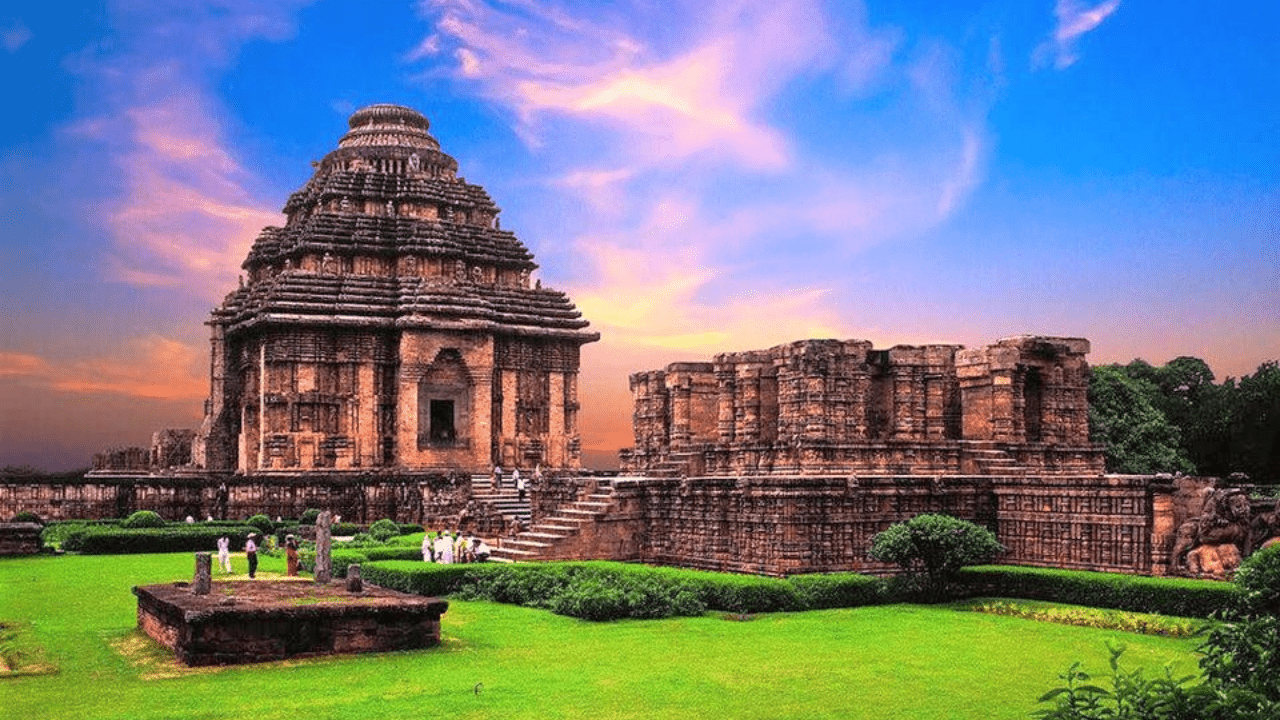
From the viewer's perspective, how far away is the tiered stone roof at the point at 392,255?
4325cm

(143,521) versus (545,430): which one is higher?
(545,430)

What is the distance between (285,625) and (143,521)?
67.6 feet

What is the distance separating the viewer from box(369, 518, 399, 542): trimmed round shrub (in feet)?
106

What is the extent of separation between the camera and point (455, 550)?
24844mm

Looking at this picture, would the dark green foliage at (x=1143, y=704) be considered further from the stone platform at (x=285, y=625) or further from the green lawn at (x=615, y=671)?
the stone platform at (x=285, y=625)

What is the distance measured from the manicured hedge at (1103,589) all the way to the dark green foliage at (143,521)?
2158 centimetres

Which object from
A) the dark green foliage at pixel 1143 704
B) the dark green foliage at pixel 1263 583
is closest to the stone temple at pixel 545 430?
the dark green foliage at pixel 1263 583

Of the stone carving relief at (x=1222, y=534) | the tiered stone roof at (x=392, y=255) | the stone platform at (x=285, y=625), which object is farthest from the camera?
the tiered stone roof at (x=392, y=255)

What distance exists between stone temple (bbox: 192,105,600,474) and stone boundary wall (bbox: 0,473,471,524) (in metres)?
3.54

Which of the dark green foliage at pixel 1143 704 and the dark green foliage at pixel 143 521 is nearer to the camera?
the dark green foliage at pixel 1143 704

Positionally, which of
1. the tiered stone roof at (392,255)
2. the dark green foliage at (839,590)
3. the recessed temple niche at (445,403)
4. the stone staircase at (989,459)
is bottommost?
the dark green foliage at (839,590)

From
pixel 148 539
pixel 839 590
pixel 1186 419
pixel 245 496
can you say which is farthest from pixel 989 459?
pixel 1186 419

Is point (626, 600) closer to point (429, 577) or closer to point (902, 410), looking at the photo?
point (429, 577)

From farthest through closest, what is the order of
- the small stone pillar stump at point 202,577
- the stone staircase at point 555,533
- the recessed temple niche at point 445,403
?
the recessed temple niche at point 445,403 < the stone staircase at point 555,533 < the small stone pillar stump at point 202,577
